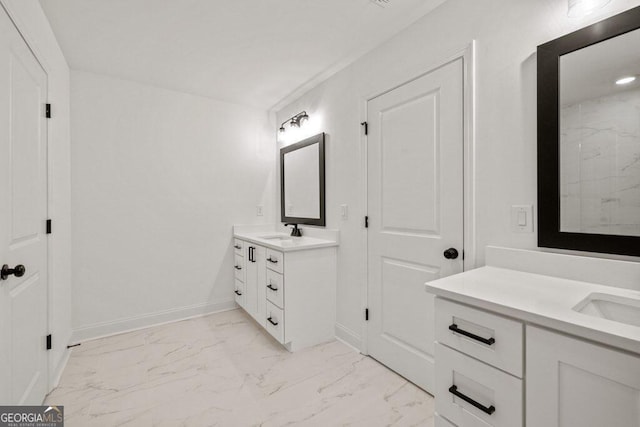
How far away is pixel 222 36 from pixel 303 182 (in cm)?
141

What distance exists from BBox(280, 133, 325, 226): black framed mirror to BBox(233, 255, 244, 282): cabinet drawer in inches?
25.6

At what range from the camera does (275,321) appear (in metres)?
2.44

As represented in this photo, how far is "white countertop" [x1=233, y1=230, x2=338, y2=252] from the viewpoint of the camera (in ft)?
7.84

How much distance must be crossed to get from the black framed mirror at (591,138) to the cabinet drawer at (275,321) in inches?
70.6

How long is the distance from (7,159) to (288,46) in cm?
180

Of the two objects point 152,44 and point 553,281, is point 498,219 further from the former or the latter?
point 152,44

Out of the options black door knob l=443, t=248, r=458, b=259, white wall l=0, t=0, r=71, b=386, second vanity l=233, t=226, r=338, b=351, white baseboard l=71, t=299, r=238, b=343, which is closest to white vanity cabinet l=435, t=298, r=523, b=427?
black door knob l=443, t=248, r=458, b=259

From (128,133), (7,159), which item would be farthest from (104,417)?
(128,133)

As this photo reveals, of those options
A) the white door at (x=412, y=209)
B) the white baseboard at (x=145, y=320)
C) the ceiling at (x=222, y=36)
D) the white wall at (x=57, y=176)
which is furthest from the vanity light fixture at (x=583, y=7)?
the white baseboard at (x=145, y=320)

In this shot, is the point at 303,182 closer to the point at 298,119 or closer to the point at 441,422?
the point at 298,119

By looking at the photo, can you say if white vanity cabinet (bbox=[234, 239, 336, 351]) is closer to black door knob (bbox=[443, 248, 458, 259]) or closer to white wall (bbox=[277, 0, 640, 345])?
black door knob (bbox=[443, 248, 458, 259])

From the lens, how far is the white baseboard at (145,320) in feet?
8.60

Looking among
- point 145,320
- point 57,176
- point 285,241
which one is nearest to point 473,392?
point 285,241

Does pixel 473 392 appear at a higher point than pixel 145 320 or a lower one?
higher
